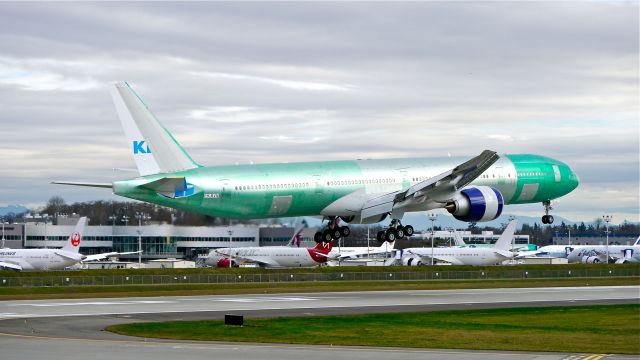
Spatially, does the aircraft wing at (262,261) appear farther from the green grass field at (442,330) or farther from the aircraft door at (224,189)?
the green grass field at (442,330)

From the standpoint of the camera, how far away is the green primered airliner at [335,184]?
67688 mm

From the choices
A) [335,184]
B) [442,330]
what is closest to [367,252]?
[335,184]

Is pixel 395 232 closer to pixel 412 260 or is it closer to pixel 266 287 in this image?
pixel 266 287

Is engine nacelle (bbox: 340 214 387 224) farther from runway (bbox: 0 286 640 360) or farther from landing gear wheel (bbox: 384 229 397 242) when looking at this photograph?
runway (bbox: 0 286 640 360)

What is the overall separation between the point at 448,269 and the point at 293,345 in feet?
268

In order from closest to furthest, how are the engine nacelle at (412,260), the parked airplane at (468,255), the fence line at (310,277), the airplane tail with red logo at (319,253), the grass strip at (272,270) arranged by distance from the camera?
the fence line at (310,277), the grass strip at (272,270), the airplane tail with red logo at (319,253), the parked airplane at (468,255), the engine nacelle at (412,260)

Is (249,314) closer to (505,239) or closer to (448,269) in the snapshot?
(448,269)

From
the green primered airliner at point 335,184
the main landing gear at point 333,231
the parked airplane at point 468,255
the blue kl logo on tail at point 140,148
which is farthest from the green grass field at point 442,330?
the parked airplane at point 468,255

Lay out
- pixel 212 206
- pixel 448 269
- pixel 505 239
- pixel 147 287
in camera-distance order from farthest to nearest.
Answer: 1. pixel 505 239
2. pixel 448 269
3. pixel 147 287
4. pixel 212 206

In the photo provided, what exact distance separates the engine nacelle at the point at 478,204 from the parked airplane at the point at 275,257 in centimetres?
7489

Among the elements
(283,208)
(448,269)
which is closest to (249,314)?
(283,208)

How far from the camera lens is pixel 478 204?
74688 millimetres

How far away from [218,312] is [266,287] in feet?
109

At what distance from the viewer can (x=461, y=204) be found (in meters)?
75.3
